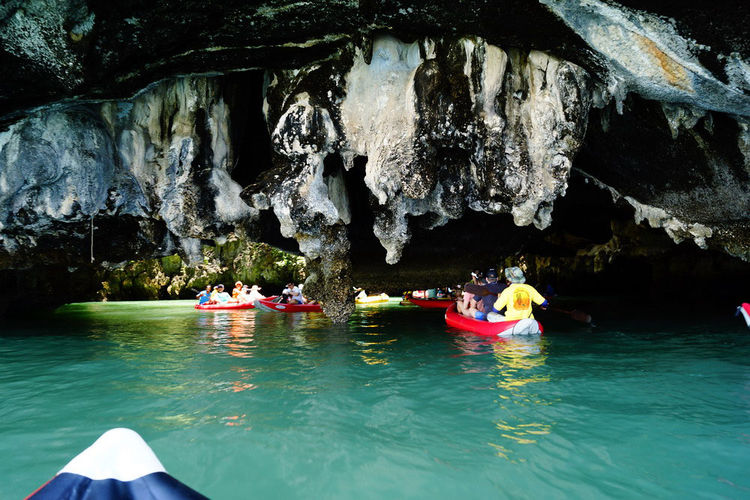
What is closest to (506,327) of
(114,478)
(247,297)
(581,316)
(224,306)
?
(581,316)

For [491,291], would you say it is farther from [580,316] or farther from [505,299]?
[580,316]

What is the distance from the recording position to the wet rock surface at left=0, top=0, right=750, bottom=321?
5.17 metres

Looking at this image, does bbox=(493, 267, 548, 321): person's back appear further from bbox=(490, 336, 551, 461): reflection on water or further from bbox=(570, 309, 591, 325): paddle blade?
bbox=(570, 309, 591, 325): paddle blade

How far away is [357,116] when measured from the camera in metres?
7.39

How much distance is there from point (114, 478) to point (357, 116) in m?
6.54

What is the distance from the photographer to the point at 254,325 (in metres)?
13.6

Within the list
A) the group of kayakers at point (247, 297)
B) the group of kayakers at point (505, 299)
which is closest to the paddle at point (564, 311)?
the group of kayakers at point (505, 299)

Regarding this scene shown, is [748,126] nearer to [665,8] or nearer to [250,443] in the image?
[665,8]

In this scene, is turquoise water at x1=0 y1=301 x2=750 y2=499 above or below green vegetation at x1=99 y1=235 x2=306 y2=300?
below

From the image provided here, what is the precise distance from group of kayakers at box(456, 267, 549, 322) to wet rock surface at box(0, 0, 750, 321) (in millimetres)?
1811

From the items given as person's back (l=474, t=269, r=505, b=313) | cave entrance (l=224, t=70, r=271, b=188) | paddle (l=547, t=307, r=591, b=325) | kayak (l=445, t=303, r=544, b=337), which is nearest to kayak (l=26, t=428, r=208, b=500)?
cave entrance (l=224, t=70, r=271, b=188)

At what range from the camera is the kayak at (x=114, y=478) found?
1.57m

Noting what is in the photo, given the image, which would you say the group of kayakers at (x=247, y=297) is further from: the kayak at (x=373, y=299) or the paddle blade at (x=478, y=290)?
the paddle blade at (x=478, y=290)

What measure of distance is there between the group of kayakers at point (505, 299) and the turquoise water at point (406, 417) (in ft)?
3.45
